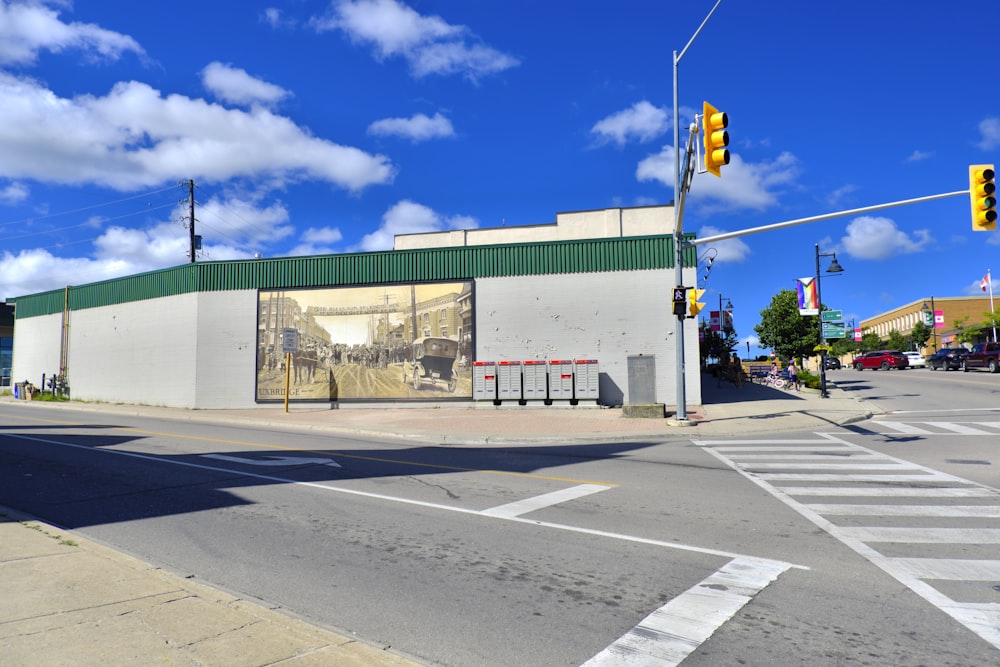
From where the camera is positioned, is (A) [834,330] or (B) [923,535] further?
(A) [834,330]

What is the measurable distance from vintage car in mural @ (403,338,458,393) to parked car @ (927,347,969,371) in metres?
40.9

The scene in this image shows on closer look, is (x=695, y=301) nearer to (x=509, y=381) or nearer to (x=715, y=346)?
(x=509, y=381)

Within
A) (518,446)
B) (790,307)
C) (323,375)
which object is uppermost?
(790,307)

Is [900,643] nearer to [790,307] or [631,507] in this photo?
[631,507]

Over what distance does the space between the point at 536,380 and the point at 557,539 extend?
58.5ft

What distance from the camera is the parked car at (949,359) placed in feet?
157

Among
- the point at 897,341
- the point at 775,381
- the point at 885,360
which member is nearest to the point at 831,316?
the point at 775,381

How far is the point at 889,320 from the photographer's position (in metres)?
120

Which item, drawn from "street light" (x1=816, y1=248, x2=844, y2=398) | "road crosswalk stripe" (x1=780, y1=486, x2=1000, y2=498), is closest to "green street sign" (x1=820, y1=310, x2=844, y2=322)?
"street light" (x1=816, y1=248, x2=844, y2=398)

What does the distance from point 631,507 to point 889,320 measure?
434ft

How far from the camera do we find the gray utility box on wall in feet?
74.2

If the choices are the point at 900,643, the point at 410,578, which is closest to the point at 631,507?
the point at 410,578

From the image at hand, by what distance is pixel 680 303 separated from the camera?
17797 mm

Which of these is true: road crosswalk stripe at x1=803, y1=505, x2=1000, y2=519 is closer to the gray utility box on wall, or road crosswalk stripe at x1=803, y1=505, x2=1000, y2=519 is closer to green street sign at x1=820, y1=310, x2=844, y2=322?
the gray utility box on wall
